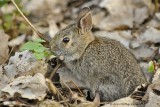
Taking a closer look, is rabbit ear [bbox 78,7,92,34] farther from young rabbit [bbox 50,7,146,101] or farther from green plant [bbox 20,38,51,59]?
green plant [bbox 20,38,51,59]

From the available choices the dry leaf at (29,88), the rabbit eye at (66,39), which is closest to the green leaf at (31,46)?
the dry leaf at (29,88)

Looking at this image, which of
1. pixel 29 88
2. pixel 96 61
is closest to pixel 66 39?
pixel 96 61

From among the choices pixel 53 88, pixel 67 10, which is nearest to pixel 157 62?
pixel 53 88

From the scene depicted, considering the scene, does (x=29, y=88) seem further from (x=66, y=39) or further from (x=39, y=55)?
(x=66, y=39)

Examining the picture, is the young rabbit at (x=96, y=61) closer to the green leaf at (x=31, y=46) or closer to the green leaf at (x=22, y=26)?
the green leaf at (x=31, y=46)

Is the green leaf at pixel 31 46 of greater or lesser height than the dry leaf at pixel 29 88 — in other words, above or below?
above

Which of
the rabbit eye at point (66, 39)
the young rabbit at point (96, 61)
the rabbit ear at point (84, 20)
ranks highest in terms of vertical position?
the rabbit ear at point (84, 20)

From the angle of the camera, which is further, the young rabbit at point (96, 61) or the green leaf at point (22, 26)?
the green leaf at point (22, 26)

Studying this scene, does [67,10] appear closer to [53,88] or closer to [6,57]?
[6,57]
